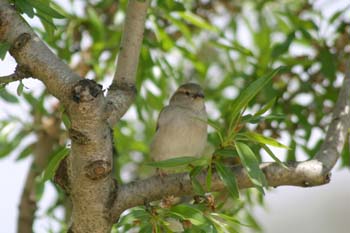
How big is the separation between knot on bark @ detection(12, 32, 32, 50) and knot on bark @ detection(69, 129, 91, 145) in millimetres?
346

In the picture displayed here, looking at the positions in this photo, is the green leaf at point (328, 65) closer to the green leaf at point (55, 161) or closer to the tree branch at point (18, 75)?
the green leaf at point (55, 161)

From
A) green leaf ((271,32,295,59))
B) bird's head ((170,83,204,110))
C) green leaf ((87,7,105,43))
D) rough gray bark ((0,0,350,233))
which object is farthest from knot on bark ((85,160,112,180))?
bird's head ((170,83,204,110))

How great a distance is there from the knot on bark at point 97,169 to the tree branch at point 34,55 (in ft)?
0.76

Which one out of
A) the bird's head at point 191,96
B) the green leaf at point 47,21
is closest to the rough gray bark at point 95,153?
the green leaf at point 47,21

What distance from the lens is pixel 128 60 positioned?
2.82 metres

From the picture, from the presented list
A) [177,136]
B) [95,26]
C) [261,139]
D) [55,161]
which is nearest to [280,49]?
[177,136]

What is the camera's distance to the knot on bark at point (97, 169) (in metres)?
2.37

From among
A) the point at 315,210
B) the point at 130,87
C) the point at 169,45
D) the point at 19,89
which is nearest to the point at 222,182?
the point at 130,87

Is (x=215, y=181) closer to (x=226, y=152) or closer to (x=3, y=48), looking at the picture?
(x=226, y=152)

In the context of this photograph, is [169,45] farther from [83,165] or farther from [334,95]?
[83,165]

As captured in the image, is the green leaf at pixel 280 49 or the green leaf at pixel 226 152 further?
the green leaf at pixel 280 49

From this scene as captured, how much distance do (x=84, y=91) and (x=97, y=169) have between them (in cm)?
27

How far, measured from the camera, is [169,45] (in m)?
4.05

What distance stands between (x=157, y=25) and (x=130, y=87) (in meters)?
1.39
